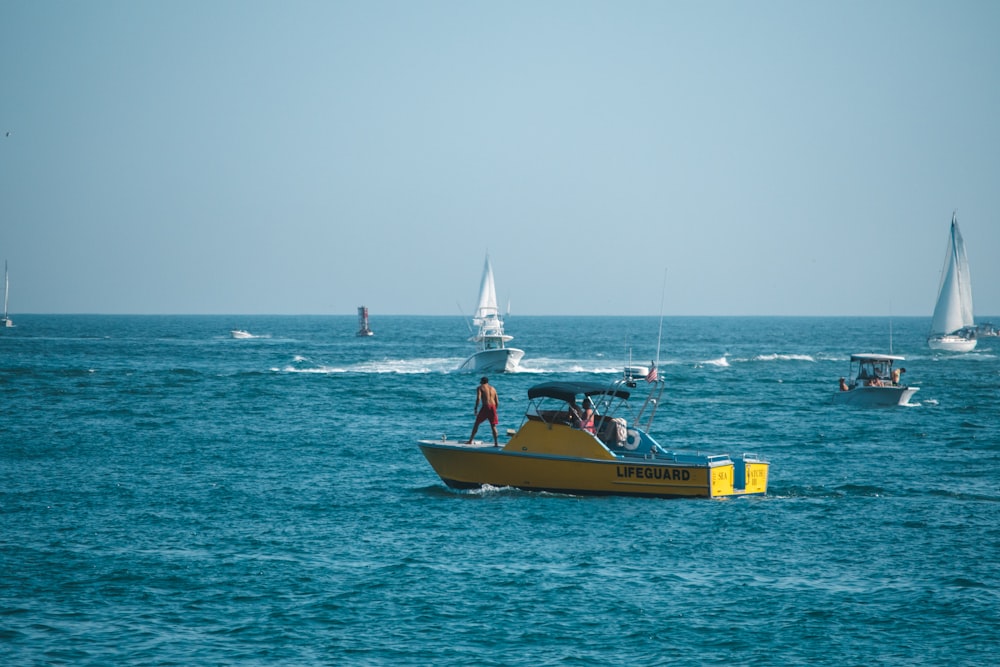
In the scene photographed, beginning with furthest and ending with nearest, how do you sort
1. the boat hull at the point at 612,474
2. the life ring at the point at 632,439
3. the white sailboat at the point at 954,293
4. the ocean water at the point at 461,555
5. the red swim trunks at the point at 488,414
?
the white sailboat at the point at 954,293, the life ring at the point at 632,439, the red swim trunks at the point at 488,414, the boat hull at the point at 612,474, the ocean water at the point at 461,555

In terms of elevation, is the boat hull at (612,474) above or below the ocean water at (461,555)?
above

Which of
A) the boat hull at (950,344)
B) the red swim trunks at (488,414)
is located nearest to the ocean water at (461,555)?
the red swim trunks at (488,414)

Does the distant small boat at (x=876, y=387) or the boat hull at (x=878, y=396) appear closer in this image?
the boat hull at (x=878, y=396)

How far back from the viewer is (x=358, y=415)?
1898 inches

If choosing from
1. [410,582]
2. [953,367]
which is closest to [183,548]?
[410,582]

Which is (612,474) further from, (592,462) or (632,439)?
(632,439)

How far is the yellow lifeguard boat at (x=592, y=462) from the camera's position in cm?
2534

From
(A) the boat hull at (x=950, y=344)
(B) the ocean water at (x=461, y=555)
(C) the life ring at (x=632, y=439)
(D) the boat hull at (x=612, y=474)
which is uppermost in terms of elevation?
(A) the boat hull at (x=950, y=344)

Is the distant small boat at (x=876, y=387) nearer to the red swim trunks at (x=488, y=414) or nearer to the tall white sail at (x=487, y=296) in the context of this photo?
the red swim trunks at (x=488, y=414)

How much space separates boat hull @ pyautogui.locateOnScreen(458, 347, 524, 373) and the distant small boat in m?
27.6

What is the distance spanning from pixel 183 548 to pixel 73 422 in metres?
25.6

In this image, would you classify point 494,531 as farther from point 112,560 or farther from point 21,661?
point 21,661

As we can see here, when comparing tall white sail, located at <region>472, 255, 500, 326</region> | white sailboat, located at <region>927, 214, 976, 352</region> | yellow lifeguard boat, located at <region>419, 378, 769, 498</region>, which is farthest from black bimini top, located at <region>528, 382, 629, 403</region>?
white sailboat, located at <region>927, 214, 976, 352</region>

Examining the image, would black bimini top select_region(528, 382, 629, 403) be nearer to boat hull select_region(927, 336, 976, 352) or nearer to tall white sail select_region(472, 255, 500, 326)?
tall white sail select_region(472, 255, 500, 326)
